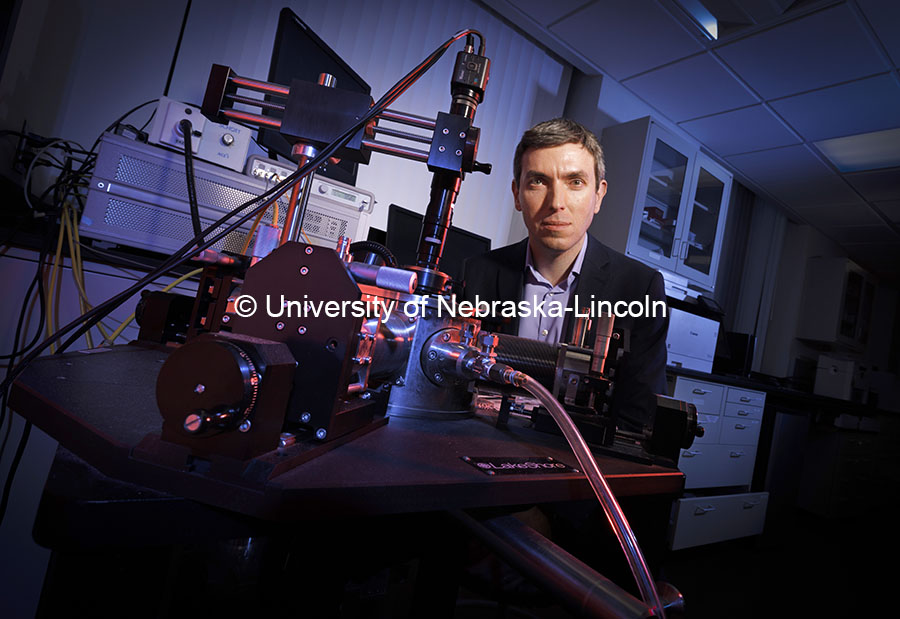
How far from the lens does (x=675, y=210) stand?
3.00 meters

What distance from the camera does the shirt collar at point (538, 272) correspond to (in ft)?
5.03

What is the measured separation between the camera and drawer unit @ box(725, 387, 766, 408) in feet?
8.32

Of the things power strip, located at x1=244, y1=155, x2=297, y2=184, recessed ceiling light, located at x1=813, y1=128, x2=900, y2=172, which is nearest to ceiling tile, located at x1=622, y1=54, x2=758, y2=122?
recessed ceiling light, located at x1=813, y1=128, x2=900, y2=172

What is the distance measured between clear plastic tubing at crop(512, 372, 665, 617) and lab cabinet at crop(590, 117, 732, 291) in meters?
2.53

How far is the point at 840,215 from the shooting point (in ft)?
14.0

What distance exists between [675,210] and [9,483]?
135 inches

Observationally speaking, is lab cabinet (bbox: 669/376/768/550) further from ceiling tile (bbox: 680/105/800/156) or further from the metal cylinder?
the metal cylinder

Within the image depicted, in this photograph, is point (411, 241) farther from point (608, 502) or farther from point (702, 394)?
point (702, 394)

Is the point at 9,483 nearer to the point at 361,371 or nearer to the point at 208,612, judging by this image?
the point at 208,612

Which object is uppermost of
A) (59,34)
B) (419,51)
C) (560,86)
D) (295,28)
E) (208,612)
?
(560,86)

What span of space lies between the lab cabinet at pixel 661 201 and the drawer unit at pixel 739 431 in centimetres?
104

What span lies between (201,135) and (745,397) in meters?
3.03

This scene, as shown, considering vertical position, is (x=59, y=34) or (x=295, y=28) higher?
(x=295, y=28)

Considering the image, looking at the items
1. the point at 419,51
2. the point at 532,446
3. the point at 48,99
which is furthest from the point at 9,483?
the point at 419,51
